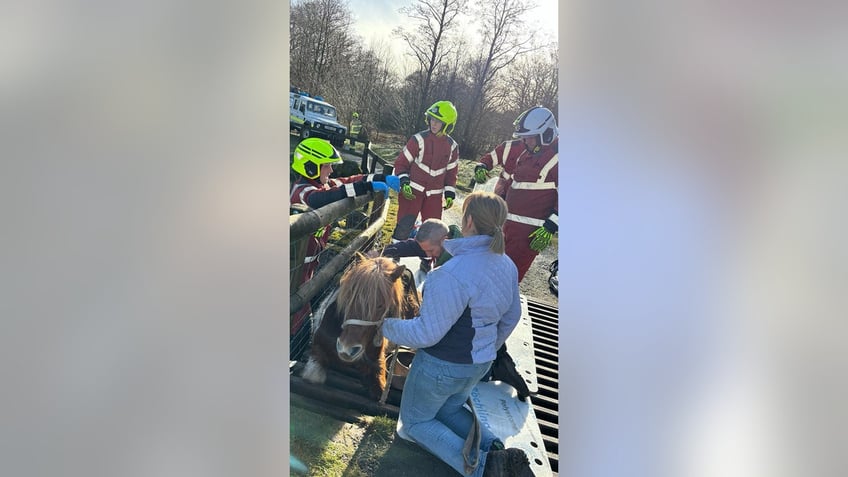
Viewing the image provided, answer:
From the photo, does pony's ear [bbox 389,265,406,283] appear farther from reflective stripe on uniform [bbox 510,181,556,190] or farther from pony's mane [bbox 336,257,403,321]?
reflective stripe on uniform [bbox 510,181,556,190]

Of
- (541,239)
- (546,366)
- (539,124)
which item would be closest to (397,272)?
(541,239)

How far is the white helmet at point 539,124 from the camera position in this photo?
153cm

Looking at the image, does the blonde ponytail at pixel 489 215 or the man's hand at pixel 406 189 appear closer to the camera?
the blonde ponytail at pixel 489 215

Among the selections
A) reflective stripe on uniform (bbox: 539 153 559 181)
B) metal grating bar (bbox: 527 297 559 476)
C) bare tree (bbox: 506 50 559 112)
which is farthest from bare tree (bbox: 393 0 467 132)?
metal grating bar (bbox: 527 297 559 476)

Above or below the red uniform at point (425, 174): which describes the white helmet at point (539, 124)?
above

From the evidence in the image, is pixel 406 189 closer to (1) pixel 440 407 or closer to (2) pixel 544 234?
(2) pixel 544 234

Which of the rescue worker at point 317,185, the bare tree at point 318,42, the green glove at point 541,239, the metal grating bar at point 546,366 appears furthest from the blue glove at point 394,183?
the metal grating bar at point 546,366

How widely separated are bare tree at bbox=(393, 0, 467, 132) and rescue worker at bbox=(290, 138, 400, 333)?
0.95 feet

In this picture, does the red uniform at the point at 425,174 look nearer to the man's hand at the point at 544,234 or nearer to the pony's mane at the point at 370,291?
the pony's mane at the point at 370,291

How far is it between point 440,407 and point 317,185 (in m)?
0.96
